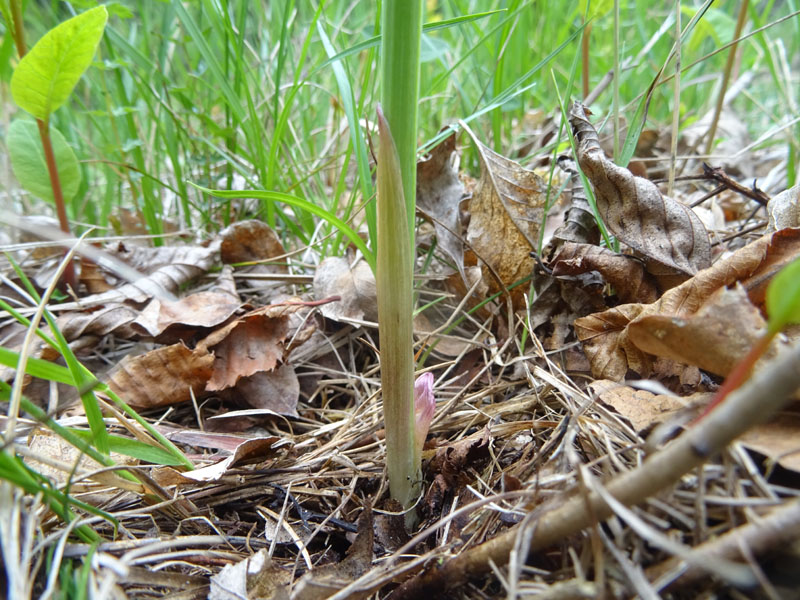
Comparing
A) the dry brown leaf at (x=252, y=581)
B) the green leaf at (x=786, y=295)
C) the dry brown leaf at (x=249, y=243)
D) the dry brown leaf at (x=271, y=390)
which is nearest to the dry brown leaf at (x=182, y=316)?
the dry brown leaf at (x=271, y=390)

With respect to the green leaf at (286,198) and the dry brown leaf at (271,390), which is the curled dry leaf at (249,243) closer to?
the dry brown leaf at (271,390)

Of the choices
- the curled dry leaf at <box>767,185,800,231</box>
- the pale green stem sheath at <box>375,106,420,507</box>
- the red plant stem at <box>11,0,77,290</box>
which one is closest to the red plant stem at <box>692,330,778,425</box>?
the pale green stem sheath at <box>375,106,420,507</box>

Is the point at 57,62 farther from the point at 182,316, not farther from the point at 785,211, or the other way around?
the point at 785,211

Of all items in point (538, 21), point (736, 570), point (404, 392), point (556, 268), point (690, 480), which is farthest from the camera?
point (538, 21)

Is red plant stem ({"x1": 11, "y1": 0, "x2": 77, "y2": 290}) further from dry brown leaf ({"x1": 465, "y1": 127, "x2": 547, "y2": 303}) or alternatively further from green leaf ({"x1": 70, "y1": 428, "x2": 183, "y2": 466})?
dry brown leaf ({"x1": 465, "y1": 127, "x2": 547, "y2": 303})

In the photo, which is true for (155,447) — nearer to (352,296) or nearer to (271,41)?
(352,296)

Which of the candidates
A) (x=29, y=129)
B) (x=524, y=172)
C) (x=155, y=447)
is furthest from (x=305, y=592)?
(x=29, y=129)
